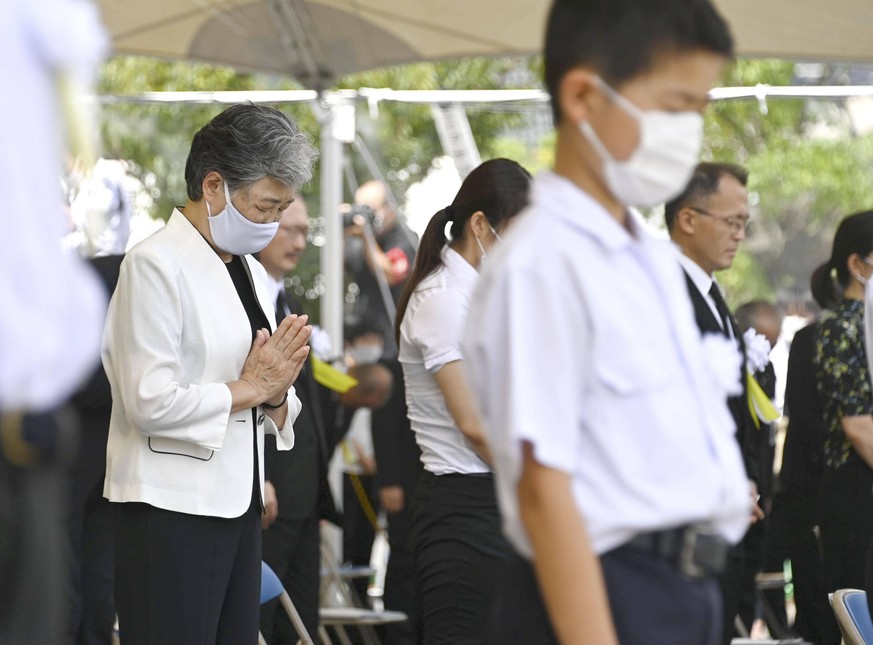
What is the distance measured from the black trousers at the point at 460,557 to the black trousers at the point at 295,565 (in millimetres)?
1461

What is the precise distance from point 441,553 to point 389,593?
2.83 metres

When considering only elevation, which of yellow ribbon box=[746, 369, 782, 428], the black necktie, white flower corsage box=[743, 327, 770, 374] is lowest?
yellow ribbon box=[746, 369, 782, 428]

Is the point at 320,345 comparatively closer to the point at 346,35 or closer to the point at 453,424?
the point at 346,35

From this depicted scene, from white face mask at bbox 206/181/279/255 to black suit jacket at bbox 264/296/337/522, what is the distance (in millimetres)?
1692

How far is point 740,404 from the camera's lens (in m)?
3.53

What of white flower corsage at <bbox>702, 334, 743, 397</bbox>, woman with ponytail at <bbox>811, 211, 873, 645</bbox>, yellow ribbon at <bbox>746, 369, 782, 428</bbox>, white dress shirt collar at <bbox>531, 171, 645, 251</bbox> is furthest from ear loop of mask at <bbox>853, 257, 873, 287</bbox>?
white dress shirt collar at <bbox>531, 171, 645, 251</bbox>

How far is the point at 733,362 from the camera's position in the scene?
191 centimetres

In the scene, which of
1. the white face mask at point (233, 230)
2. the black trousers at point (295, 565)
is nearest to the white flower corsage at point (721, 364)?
the white face mask at point (233, 230)

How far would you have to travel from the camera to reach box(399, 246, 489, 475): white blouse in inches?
135

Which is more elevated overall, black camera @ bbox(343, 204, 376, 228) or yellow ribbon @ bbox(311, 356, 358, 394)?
black camera @ bbox(343, 204, 376, 228)

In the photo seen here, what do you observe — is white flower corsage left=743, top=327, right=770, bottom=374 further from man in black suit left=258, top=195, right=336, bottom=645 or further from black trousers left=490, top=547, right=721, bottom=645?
black trousers left=490, top=547, right=721, bottom=645

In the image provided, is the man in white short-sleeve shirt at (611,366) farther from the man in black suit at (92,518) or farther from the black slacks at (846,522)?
the man in black suit at (92,518)

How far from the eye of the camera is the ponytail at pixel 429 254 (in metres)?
3.62

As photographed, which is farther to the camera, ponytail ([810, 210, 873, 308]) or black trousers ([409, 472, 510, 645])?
ponytail ([810, 210, 873, 308])
